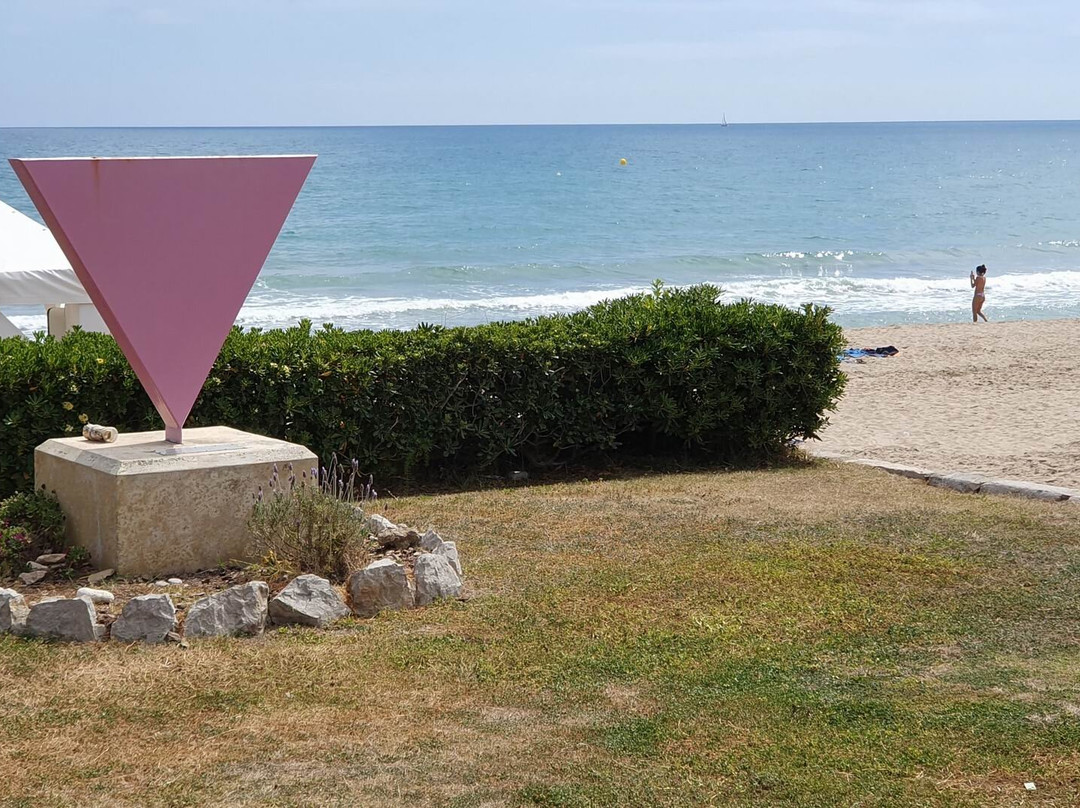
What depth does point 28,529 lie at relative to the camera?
20.8 feet

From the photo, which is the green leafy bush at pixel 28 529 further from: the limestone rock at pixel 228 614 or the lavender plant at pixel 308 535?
the limestone rock at pixel 228 614

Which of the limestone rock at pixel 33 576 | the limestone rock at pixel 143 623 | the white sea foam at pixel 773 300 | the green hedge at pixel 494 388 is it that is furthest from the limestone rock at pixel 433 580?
the white sea foam at pixel 773 300

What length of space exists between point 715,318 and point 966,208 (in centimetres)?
5419

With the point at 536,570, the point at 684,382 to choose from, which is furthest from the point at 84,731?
the point at 684,382

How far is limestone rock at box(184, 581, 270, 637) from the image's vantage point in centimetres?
537

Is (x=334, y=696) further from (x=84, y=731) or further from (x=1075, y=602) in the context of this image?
(x=1075, y=602)

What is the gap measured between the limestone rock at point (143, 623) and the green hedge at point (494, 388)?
9.67 ft

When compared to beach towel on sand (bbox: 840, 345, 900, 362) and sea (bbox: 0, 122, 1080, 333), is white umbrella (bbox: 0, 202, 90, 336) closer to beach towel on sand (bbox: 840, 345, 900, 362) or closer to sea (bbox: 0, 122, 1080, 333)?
beach towel on sand (bbox: 840, 345, 900, 362)

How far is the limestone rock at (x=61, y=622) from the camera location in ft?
17.2

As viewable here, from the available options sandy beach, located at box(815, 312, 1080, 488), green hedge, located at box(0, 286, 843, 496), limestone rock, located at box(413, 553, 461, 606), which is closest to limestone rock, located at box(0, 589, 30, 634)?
limestone rock, located at box(413, 553, 461, 606)

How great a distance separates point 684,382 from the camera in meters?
9.70

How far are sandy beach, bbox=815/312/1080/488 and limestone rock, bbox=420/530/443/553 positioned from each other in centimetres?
538

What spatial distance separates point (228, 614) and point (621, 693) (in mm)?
1896

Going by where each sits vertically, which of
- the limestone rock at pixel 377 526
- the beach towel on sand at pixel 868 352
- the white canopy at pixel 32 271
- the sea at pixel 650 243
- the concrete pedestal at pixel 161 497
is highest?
the sea at pixel 650 243
